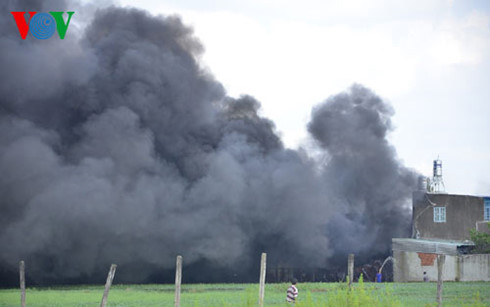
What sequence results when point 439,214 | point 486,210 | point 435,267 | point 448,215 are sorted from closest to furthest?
point 435,267
point 486,210
point 448,215
point 439,214

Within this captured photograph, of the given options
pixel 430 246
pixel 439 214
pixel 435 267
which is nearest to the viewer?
pixel 435 267

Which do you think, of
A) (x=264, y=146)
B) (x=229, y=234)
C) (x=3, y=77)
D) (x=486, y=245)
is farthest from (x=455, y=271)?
(x=3, y=77)

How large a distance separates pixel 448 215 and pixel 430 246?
629 centimetres

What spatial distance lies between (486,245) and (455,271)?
4.46 m

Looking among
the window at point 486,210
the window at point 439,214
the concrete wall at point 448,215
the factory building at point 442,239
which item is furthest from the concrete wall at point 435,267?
the window at point 486,210

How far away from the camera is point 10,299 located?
3484cm

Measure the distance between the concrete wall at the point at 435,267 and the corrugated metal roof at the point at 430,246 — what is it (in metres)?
0.36

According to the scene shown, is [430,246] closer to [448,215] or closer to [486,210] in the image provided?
[448,215]

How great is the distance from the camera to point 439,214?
A: 61.5 metres

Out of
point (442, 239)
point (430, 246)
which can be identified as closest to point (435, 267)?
point (430, 246)

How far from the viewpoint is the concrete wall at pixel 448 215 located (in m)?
59.4

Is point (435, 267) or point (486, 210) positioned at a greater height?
point (486, 210)

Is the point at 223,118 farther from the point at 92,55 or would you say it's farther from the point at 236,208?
the point at 92,55

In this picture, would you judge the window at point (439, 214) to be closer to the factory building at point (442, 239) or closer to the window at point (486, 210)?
the factory building at point (442, 239)
